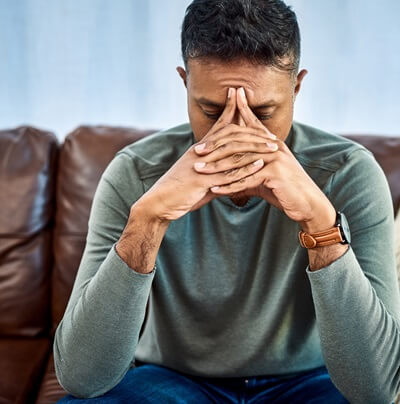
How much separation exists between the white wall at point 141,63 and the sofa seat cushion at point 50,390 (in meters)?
0.95

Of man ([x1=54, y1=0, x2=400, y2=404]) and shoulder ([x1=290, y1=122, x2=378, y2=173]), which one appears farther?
shoulder ([x1=290, y1=122, x2=378, y2=173])

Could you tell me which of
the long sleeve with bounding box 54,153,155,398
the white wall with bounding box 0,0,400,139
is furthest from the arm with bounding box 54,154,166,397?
the white wall with bounding box 0,0,400,139

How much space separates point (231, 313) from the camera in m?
1.36

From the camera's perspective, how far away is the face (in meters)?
1.16

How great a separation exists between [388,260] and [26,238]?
1.08 meters

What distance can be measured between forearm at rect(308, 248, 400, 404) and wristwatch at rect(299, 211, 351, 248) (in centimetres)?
3

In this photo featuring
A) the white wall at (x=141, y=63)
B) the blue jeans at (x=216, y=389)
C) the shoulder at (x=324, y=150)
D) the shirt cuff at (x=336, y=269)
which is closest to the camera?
the shirt cuff at (x=336, y=269)

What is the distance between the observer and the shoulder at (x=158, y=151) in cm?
139

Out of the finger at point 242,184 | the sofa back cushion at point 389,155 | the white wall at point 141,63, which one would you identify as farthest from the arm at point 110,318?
the white wall at point 141,63

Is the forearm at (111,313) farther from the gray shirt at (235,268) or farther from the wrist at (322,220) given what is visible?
the wrist at (322,220)

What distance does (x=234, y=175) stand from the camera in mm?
1159

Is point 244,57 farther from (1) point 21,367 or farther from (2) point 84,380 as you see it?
(1) point 21,367

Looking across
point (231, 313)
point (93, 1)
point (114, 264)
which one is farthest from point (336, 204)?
point (93, 1)

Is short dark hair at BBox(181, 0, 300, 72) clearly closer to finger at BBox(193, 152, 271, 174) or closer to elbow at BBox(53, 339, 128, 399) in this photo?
finger at BBox(193, 152, 271, 174)
